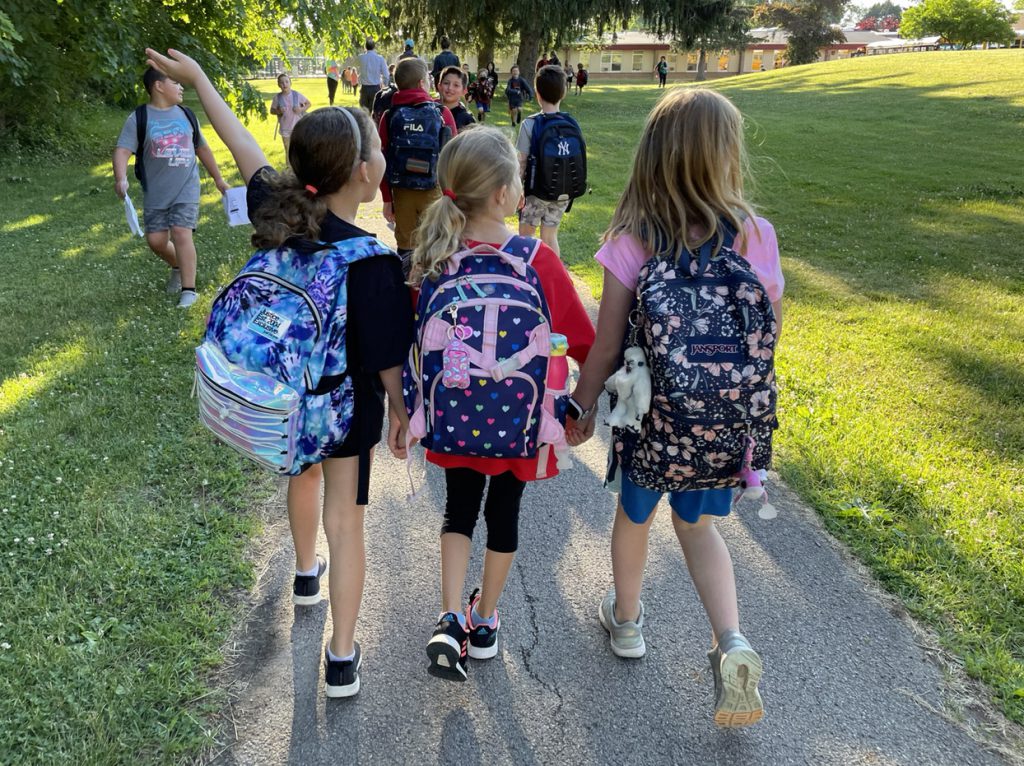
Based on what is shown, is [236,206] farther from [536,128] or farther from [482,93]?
[482,93]

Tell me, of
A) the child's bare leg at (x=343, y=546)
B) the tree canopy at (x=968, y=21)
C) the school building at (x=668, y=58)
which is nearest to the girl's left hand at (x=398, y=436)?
the child's bare leg at (x=343, y=546)

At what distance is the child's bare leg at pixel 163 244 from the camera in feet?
21.0

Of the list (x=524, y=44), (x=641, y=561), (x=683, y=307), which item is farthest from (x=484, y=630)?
(x=524, y=44)

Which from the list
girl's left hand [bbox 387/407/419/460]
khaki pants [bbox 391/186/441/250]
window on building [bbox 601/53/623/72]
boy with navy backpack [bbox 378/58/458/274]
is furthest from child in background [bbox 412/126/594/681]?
window on building [bbox 601/53/623/72]

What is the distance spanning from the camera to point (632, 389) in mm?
2092

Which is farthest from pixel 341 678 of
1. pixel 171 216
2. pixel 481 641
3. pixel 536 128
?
pixel 171 216

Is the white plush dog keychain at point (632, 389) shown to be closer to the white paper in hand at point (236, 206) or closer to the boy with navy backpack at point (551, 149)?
the white paper in hand at point (236, 206)

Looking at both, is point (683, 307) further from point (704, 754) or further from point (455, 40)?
point (455, 40)

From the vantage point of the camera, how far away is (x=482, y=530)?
3.50 m

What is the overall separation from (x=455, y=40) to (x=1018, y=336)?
2518cm

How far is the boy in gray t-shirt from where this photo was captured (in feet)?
19.7

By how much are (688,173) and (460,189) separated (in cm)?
68

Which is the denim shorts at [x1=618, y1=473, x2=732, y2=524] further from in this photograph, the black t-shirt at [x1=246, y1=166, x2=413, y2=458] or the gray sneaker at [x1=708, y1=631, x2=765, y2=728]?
the black t-shirt at [x1=246, y1=166, x2=413, y2=458]

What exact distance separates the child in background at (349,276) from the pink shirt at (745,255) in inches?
25.3
